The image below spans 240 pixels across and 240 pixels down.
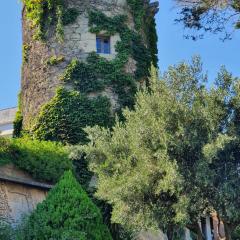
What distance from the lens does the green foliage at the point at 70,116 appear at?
1927 centimetres

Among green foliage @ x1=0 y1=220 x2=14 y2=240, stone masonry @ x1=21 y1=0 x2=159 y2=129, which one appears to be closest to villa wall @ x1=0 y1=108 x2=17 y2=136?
stone masonry @ x1=21 y1=0 x2=159 y2=129

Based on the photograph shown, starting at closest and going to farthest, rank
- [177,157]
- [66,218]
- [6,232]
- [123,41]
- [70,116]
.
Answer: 1. [177,157]
2. [6,232]
3. [66,218]
4. [70,116]
5. [123,41]

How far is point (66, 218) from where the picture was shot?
14438 millimetres

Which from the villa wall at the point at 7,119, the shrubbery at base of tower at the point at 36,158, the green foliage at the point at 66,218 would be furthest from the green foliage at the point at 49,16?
the villa wall at the point at 7,119

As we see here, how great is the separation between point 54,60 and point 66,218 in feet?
26.3

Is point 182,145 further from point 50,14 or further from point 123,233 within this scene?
point 50,14

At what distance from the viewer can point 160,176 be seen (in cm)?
1387

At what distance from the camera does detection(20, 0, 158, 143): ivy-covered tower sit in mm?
19656

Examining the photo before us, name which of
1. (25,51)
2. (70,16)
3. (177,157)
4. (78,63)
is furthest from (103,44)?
(177,157)

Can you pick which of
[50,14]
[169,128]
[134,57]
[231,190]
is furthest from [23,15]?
[231,190]

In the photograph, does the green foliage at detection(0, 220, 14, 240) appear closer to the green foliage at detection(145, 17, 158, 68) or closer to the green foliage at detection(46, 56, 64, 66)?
the green foliage at detection(46, 56, 64, 66)

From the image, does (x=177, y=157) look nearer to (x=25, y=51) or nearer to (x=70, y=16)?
(x=70, y=16)

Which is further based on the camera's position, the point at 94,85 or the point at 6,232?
the point at 94,85

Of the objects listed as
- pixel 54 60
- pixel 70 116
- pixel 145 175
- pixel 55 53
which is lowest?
pixel 145 175
